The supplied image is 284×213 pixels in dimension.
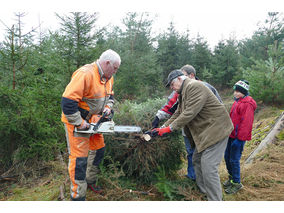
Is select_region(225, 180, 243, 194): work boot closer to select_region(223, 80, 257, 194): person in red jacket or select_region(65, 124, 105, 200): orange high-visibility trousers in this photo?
select_region(223, 80, 257, 194): person in red jacket

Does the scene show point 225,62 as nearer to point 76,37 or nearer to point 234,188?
point 76,37

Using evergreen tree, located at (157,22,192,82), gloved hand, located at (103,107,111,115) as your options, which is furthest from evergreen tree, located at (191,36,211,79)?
gloved hand, located at (103,107,111,115)

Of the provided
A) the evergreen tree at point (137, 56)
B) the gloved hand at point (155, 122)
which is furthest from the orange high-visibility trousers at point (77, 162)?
the evergreen tree at point (137, 56)

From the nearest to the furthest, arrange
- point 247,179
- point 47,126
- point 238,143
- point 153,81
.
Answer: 1. point 238,143
2. point 247,179
3. point 47,126
4. point 153,81

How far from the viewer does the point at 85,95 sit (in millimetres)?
2564

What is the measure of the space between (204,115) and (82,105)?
69.2 inches

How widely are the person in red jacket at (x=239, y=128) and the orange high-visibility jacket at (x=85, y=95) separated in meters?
2.33

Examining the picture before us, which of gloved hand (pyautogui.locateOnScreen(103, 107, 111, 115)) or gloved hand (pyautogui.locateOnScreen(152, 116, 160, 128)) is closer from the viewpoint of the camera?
gloved hand (pyautogui.locateOnScreen(103, 107, 111, 115))

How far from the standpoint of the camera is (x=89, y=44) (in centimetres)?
566

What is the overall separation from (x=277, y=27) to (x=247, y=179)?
1442 centimetres

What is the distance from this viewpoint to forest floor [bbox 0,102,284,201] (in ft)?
9.73

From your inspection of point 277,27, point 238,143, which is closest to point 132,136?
point 238,143

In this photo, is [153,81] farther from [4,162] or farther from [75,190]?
[75,190]

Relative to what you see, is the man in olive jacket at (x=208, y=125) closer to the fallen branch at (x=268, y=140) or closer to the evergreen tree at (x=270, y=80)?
the fallen branch at (x=268, y=140)
